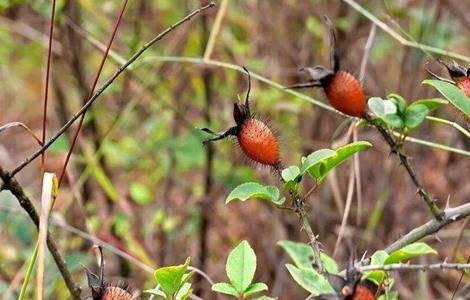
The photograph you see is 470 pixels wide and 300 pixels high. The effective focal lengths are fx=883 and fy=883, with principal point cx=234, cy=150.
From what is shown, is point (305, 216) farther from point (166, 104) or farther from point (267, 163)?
point (166, 104)

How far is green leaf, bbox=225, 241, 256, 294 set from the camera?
1.04 meters

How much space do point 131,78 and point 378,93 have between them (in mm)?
758

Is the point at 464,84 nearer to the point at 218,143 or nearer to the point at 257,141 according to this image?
the point at 257,141

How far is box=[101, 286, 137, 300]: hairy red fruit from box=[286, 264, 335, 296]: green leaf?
19 cm

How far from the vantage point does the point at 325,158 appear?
A: 1.05 metres

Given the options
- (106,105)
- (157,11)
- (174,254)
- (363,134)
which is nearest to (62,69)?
(106,105)

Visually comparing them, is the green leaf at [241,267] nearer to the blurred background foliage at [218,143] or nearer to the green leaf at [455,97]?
the green leaf at [455,97]

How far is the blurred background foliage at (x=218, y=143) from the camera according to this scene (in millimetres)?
2428

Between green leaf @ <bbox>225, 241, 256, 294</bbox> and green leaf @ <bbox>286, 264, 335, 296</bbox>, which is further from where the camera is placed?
green leaf @ <bbox>225, 241, 256, 294</bbox>

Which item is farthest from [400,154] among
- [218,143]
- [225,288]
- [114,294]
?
[218,143]

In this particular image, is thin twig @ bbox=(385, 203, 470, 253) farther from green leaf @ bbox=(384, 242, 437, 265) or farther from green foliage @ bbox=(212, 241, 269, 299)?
green foliage @ bbox=(212, 241, 269, 299)

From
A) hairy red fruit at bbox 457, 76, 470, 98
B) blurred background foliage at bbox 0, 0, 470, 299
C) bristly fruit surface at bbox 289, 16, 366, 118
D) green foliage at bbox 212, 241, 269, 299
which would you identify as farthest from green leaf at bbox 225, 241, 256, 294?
blurred background foliage at bbox 0, 0, 470, 299

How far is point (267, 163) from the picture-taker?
1.11 metres

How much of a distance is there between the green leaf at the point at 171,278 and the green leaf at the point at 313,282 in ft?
0.42
